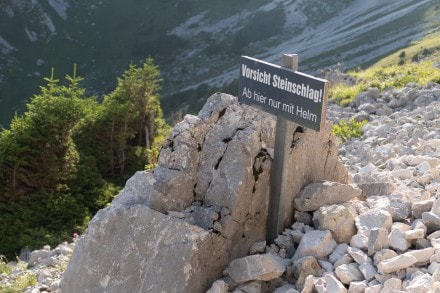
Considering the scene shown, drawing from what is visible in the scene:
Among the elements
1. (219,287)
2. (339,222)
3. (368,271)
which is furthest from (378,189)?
(219,287)

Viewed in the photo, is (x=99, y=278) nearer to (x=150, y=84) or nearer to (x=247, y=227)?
(x=247, y=227)

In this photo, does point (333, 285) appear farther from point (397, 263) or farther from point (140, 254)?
point (140, 254)

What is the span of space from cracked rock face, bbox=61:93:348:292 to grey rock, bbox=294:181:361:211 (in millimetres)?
178

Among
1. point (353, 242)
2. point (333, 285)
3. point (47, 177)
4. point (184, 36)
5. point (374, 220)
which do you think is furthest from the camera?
point (184, 36)

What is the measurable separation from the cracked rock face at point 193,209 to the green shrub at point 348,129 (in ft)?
20.3

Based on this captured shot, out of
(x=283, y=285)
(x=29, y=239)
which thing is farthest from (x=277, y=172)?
(x=29, y=239)

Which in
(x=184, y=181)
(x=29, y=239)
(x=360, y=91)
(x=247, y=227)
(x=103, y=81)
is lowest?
(x=29, y=239)

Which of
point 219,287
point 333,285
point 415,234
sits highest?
point 415,234

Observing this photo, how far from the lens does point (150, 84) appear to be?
25844 millimetres

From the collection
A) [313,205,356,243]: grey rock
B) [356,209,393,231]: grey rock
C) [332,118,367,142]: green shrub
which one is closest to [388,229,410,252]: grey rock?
[356,209,393,231]: grey rock

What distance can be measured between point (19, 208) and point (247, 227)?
11299 mm

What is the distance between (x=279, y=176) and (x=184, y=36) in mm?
105009

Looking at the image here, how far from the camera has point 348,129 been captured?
52.2 feet

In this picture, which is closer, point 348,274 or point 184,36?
point 348,274
